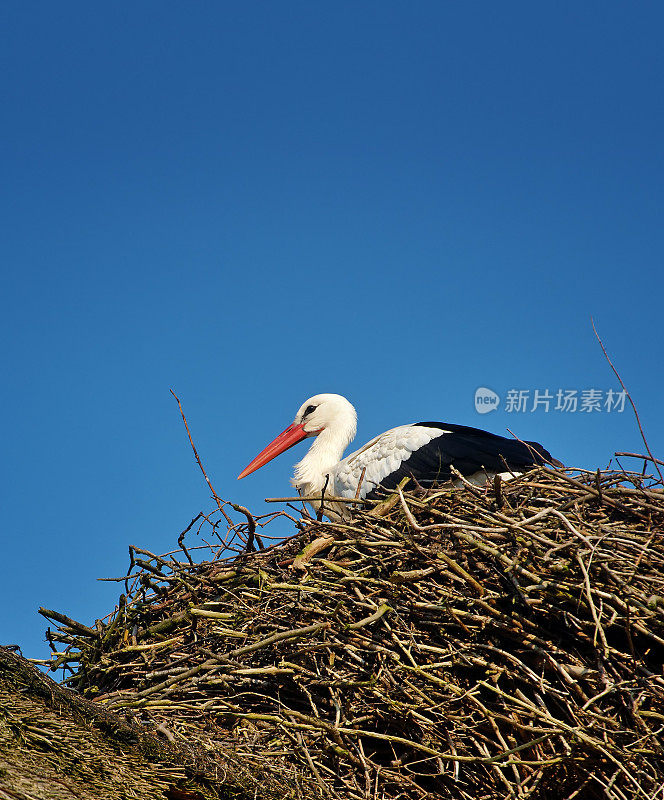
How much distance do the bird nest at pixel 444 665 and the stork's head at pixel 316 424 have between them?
7.11 feet

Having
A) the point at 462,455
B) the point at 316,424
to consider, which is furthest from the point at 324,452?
the point at 462,455

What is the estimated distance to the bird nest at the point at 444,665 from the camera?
1719 mm

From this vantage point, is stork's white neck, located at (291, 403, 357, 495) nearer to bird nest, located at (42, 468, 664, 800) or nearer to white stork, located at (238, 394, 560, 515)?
white stork, located at (238, 394, 560, 515)

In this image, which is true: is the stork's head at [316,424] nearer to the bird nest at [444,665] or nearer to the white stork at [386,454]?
the white stork at [386,454]

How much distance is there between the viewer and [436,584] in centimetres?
191

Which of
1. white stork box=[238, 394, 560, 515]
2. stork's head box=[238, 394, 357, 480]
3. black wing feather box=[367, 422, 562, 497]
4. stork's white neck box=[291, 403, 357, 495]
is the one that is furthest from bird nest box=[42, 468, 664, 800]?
stork's head box=[238, 394, 357, 480]

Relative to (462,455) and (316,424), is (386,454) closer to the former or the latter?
(462,455)

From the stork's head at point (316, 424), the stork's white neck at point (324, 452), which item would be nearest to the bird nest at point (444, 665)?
the stork's white neck at point (324, 452)

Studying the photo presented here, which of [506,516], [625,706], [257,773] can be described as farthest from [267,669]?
[625,706]

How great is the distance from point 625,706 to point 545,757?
0.20 metres

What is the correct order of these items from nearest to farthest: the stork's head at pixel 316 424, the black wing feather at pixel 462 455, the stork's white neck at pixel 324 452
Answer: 1. the black wing feather at pixel 462 455
2. the stork's white neck at pixel 324 452
3. the stork's head at pixel 316 424

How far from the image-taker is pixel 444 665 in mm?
1804

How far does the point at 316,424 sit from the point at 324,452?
25 cm

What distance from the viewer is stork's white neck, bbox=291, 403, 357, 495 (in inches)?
155
